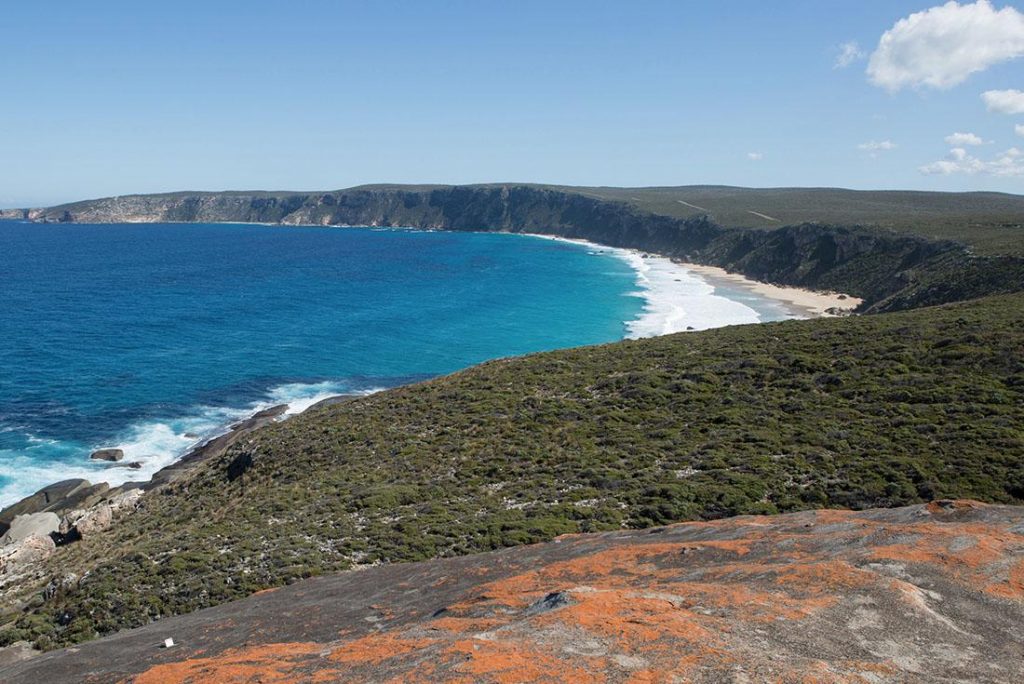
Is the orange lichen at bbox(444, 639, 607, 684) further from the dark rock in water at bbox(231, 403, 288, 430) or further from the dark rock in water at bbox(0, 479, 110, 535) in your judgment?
the dark rock in water at bbox(231, 403, 288, 430)

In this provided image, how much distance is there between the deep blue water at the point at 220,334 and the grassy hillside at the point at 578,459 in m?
21.0

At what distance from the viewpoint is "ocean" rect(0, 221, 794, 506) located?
173 feet

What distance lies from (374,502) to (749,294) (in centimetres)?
9643

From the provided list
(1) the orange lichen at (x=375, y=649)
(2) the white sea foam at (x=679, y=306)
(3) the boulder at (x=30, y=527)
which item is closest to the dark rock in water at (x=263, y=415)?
(3) the boulder at (x=30, y=527)

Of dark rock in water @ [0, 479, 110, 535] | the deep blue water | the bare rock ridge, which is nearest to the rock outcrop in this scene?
dark rock in water @ [0, 479, 110, 535]

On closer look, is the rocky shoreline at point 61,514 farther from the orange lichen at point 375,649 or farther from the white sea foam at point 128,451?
the orange lichen at point 375,649

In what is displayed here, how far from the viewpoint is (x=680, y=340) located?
154 feet

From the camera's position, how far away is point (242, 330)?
286 ft

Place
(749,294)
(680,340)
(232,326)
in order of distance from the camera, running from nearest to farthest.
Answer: (680,340) → (232,326) → (749,294)

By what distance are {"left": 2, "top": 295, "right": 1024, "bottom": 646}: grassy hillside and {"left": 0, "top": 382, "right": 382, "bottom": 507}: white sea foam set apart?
12.0m

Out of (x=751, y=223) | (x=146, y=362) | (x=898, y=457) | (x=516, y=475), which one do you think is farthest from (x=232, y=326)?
(x=751, y=223)

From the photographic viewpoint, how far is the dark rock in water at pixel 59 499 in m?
38.8

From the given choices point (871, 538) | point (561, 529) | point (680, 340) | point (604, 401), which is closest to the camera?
point (871, 538)

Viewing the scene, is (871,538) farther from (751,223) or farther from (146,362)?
(751,223)
